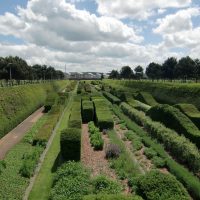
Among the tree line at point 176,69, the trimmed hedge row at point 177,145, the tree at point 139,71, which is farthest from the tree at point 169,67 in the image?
the trimmed hedge row at point 177,145

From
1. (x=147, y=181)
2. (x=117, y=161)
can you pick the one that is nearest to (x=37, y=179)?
(x=117, y=161)

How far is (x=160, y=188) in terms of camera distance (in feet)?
34.6

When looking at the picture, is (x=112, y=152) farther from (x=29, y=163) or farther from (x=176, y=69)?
(x=176, y=69)

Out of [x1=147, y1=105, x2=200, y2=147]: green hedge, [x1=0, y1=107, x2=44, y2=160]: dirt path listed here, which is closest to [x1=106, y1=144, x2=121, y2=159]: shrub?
[x1=147, y1=105, x2=200, y2=147]: green hedge

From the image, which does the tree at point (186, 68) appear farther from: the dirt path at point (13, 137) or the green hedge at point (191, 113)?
the green hedge at point (191, 113)

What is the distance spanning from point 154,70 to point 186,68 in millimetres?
31319

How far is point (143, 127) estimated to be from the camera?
86.3ft

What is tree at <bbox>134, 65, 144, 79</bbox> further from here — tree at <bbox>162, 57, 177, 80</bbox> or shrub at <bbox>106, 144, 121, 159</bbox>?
shrub at <bbox>106, 144, 121, 159</bbox>

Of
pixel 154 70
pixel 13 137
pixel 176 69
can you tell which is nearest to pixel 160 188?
pixel 13 137

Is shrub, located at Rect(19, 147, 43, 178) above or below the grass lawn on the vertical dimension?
above

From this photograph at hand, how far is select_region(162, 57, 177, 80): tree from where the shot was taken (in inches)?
3421

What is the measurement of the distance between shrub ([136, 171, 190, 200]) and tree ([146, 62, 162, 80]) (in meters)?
84.3

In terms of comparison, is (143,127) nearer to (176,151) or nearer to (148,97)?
(176,151)

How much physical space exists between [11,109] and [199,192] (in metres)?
21.7
